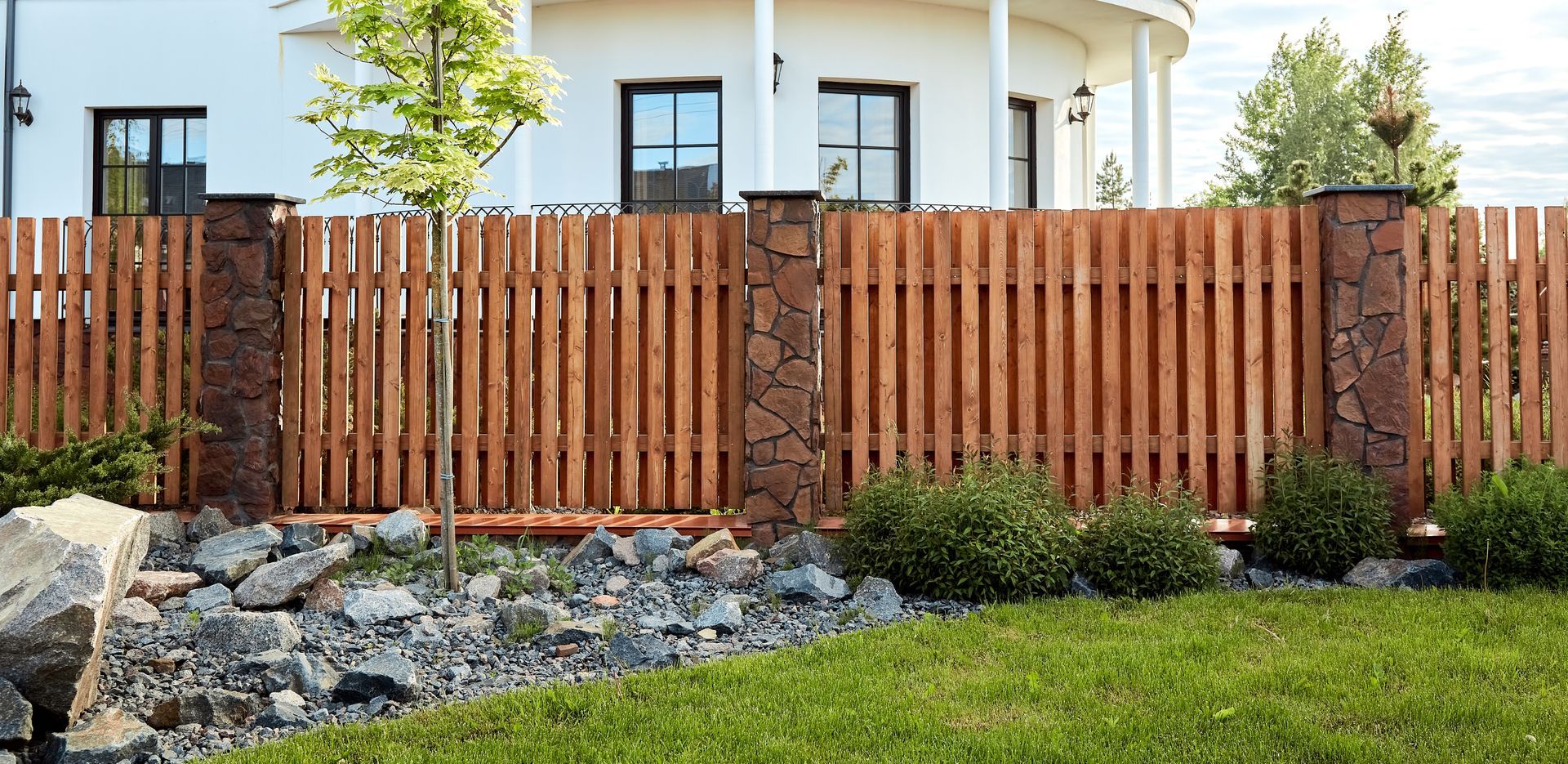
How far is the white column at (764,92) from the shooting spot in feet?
37.2

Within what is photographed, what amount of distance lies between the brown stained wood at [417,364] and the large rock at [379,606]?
1.78 m

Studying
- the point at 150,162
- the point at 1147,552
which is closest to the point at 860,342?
the point at 1147,552

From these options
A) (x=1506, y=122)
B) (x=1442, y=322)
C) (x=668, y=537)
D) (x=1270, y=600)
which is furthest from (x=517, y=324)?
(x=1506, y=122)

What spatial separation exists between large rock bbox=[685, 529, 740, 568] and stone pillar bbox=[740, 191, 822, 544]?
0.97ft

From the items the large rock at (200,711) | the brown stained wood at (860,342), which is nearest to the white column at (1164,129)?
the brown stained wood at (860,342)

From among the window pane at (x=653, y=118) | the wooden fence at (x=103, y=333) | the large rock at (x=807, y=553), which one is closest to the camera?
the large rock at (x=807, y=553)

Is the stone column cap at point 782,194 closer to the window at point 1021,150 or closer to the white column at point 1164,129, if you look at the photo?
the window at point 1021,150

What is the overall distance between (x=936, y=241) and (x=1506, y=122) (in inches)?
1231

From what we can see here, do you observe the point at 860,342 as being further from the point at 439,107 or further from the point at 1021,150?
the point at 1021,150

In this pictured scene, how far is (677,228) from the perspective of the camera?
6.96 m

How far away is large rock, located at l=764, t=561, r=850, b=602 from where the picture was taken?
560 cm

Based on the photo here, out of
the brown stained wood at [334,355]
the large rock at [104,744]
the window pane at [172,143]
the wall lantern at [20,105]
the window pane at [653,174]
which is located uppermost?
the wall lantern at [20,105]

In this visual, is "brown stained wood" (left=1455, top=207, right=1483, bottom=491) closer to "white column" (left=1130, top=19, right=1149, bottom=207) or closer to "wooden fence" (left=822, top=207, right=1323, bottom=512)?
"wooden fence" (left=822, top=207, right=1323, bottom=512)

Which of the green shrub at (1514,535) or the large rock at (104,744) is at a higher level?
the green shrub at (1514,535)
